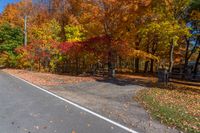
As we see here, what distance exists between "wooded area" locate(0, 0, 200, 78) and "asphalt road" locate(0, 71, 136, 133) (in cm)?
1229

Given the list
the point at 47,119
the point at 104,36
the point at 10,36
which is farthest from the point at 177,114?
the point at 10,36

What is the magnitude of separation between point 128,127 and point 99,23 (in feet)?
64.1

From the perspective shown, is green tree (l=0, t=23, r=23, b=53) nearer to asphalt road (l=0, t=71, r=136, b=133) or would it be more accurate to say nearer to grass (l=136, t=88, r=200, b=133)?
asphalt road (l=0, t=71, r=136, b=133)

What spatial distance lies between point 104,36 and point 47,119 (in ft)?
59.3

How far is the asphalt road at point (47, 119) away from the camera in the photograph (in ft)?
23.2

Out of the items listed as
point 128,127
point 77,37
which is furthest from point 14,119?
point 77,37

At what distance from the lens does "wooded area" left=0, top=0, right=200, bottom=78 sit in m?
21.0

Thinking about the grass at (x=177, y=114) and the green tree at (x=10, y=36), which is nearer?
the grass at (x=177, y=114)

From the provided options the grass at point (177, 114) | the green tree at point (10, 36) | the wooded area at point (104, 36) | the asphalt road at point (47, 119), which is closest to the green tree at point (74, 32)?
the wooded area at point (104, 36)

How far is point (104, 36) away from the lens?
83.7ft

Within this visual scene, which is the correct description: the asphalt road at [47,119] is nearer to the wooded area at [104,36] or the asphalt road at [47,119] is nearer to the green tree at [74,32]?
the wooded area at [104,36]

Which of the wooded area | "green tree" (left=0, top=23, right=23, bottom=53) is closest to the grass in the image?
the wooded area

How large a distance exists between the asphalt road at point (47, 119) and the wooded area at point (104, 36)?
12.3 m

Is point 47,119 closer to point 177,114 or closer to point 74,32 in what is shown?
point 177,114
